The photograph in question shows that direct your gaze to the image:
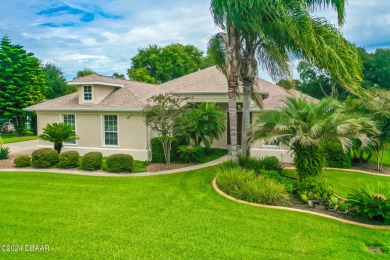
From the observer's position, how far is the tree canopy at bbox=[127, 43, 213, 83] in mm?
47938

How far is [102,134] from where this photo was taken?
16.6m

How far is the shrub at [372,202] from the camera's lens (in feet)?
23.8

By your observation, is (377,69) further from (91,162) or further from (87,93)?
(91,162)

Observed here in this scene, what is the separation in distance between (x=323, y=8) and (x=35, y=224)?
12.2 metres

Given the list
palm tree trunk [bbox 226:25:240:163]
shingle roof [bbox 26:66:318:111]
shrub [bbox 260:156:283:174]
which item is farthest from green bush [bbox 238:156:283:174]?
shingle roof [bbox 26:66:318:111]

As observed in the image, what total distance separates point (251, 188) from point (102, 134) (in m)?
11.0

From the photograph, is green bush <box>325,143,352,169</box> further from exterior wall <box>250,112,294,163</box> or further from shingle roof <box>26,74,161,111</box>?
shingle roof <box>26,74,161,111</box>

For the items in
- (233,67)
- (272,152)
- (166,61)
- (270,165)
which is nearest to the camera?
(233,67)

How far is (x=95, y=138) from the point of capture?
1673cm

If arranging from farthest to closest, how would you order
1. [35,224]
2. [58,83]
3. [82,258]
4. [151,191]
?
[58,83] → [151,191] → [35,224] → [82,258]

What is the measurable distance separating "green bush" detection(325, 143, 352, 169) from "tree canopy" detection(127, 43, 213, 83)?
1376 inches

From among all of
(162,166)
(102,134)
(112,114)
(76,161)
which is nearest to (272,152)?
(162,166)

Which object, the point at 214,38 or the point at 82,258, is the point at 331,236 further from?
the point at 214,38

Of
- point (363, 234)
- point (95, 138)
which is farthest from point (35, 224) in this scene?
point (95, 138)
